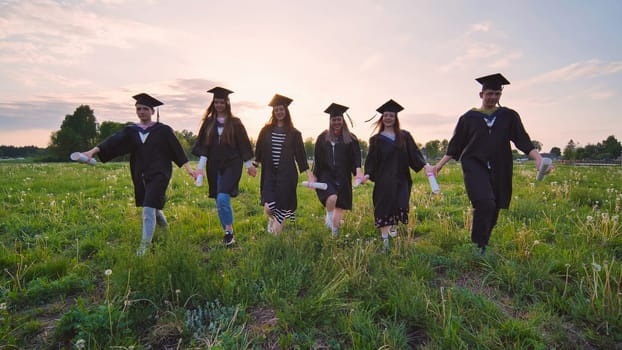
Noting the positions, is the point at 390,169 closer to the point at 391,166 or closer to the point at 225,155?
the point at 391,166

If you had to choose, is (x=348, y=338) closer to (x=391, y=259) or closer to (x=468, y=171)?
(x=391, y=259)

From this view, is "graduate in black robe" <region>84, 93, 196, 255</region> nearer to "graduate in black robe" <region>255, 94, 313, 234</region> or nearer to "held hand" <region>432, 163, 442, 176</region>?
"graduate in black robe" <region>255, 94, 313, 234</region>

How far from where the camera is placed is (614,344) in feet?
8.86

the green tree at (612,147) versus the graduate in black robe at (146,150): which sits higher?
the green tree at (612,147)

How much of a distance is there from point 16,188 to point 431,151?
389 feet

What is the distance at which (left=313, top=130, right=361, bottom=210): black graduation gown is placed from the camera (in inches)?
243

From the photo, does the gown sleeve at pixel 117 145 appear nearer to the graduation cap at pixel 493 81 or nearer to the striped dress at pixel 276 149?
the striped dress at pixel 276 149

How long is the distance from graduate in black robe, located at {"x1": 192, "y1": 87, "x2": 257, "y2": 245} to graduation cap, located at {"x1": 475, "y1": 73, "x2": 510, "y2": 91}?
405 centimetres

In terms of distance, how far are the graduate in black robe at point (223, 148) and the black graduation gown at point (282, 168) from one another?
26cm

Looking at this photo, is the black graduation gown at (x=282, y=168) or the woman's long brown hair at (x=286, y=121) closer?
the black graduation gown at (x=282, y=168)

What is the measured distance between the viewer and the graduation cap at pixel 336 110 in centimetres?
616

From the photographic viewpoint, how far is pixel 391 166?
564 cm

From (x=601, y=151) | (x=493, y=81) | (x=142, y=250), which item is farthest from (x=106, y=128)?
(x=601, y=151)

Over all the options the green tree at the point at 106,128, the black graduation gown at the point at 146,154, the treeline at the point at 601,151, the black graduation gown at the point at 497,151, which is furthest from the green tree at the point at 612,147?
the green tree at the point at 106,128
